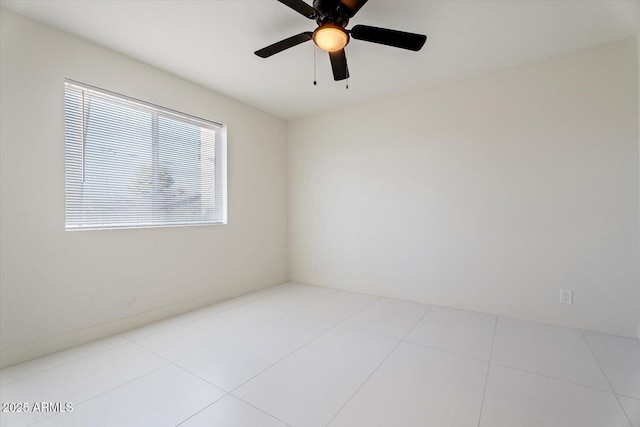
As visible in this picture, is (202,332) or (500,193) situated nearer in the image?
(202,332)

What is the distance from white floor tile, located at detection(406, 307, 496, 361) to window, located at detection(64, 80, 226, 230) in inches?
102

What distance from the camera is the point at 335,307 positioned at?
124 inches

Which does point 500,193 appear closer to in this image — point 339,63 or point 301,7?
point 339,63

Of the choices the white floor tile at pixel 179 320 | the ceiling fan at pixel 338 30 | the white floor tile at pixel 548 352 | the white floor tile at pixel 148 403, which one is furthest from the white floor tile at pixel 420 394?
the ceiling fan at pixel 338 30

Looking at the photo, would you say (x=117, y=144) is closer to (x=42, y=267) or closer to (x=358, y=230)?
(x=42, y=267)

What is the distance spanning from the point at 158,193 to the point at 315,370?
7.51 feet

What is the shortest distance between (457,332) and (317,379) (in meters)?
1.43

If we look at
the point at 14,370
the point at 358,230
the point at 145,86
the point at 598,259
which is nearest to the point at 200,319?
the point at 14,370

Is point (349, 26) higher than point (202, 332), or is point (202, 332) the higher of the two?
point (349, 26)

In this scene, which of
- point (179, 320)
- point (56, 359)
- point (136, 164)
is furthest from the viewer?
point (179, 320)

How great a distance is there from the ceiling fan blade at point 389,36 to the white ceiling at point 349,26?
0.33 meters

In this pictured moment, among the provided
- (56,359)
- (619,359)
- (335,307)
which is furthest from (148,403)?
(619,359)

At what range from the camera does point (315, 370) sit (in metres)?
1.88

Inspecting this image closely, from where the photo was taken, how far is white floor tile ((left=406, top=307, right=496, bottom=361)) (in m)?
2.18
